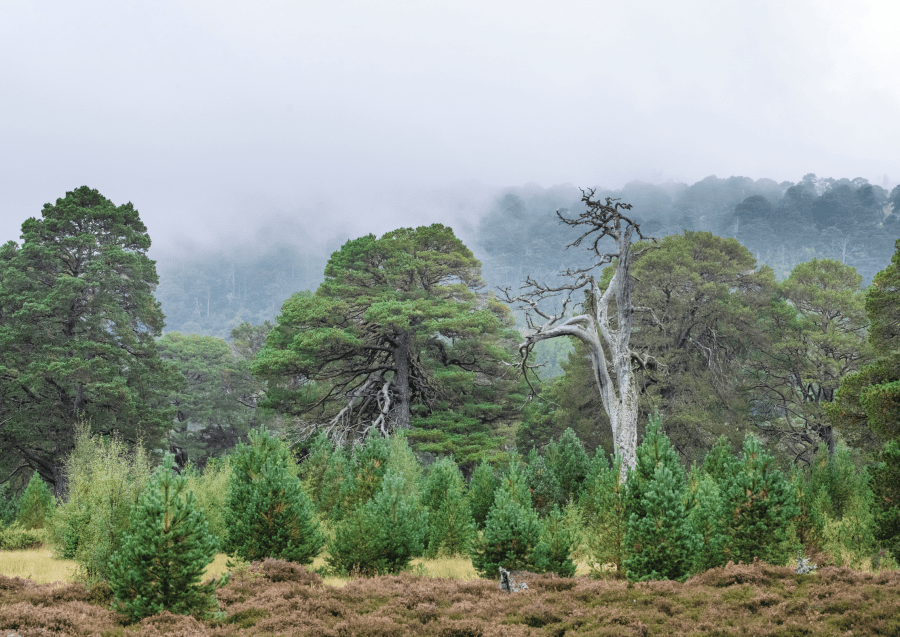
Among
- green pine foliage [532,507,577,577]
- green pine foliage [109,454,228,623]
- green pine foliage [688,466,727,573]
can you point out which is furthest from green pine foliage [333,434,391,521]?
green pine foliage [688,466,727,573]

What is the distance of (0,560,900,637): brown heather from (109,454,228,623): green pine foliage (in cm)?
30

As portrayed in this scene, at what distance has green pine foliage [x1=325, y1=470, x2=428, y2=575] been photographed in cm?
1216

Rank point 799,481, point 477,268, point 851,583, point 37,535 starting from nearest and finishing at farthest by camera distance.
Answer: point 851,583, point 799,481, point 37,535, point 477,268

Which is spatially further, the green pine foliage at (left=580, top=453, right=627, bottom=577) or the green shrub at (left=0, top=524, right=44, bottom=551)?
the green shrub at (left=0, top=524, right=44, bottom=551)

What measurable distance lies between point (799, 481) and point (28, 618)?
634 inches

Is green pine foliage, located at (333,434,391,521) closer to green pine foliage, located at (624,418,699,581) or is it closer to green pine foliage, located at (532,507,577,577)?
green pine foliage, located at (532,507,577,577)

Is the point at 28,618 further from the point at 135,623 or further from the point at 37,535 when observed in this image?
the point at 37,535

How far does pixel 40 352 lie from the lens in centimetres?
2598

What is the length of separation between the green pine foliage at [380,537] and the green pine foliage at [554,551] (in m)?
2.81

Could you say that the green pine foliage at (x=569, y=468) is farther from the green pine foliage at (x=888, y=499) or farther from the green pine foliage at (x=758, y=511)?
the green pine foliage at (x=888, y=499)

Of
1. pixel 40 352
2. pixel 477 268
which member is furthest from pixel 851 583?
pixel 40 352

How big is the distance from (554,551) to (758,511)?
13.4 feet

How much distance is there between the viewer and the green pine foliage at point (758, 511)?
1080 centimetres

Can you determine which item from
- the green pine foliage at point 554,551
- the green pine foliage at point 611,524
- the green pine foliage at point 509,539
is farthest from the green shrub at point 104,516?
the green pine foliage at point 611,524
